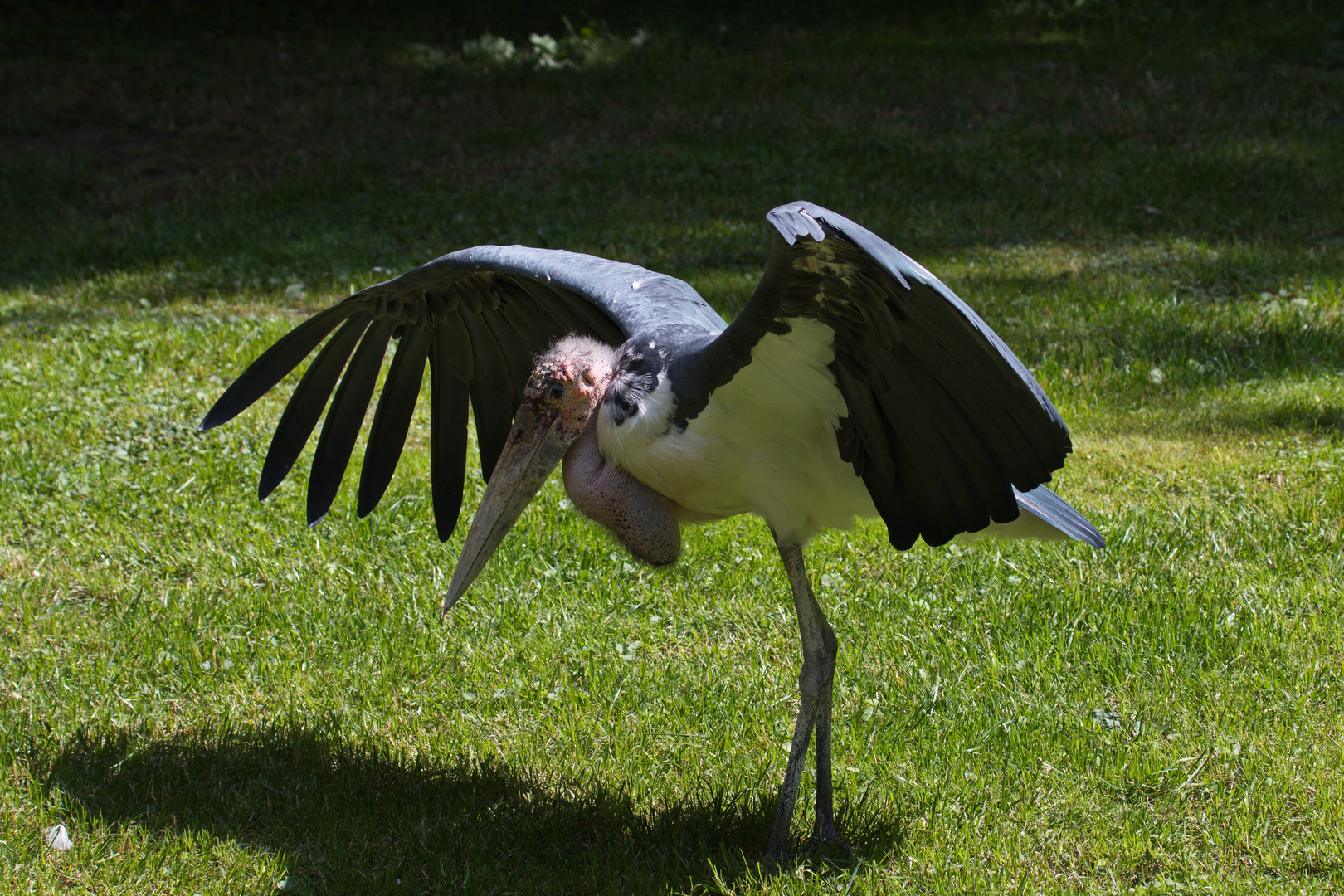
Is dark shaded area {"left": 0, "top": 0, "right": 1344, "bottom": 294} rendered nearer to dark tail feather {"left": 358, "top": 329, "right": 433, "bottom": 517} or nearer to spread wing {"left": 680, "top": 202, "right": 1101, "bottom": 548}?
dark tail feather {"left": 358, "top": 329, "right": 433, "bottom": 517}

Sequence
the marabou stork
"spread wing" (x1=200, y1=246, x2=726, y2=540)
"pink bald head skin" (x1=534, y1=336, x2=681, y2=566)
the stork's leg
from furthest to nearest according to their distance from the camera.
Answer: "spread wing" (x1=200, y1=246, x2=726, y2=540) < the stork's leg < "pink bald head skin" (x1=534, y1=336, x2=681, y2=566) < the marabou stork

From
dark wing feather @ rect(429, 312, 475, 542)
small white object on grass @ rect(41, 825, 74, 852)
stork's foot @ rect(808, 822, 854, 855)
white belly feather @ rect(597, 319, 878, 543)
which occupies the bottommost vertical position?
small white object on grass @ rect(41, 825, 74, 852)

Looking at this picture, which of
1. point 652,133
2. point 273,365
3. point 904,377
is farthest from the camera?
point 652,133

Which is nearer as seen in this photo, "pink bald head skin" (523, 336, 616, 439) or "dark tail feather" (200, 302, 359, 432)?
"pink bald head skin" (523, 336, 616, 439)

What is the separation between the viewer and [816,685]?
300 centimetres

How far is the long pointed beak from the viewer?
289 cm

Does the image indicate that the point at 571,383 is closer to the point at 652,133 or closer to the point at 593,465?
the point at 593,465

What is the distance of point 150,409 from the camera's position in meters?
5.05

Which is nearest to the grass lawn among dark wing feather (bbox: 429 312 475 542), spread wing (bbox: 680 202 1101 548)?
dark wing feather (bbox: 429 312 475 542)

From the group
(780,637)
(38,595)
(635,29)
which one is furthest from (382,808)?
(635,29)

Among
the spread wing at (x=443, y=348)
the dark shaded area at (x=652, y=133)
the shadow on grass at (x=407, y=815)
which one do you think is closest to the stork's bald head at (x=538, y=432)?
the spread wing at (x=443, y=348)

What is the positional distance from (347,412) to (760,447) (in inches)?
55.1

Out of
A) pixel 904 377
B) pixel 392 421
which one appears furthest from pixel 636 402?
pixel 392 421

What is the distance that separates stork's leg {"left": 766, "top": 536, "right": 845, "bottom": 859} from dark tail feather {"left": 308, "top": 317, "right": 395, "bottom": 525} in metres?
1.32
